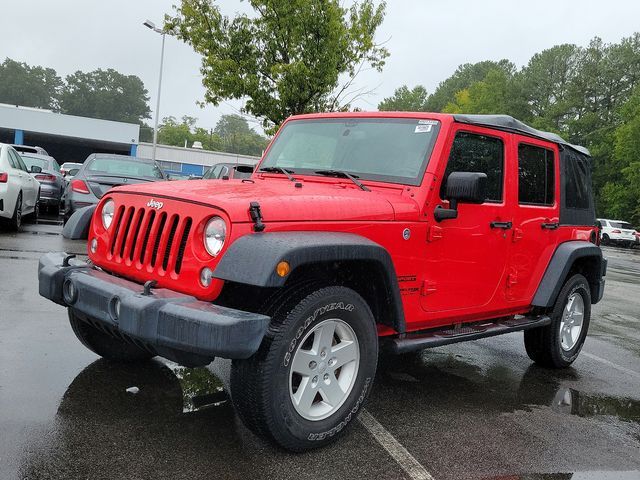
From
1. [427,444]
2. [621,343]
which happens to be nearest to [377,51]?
[621,343]

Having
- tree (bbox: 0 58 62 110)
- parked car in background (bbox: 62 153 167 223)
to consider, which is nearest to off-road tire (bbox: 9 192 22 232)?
parked car in background (bbox: 62 153 167 223)

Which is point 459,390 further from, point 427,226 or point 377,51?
point 377,51

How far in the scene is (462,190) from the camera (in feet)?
12.1

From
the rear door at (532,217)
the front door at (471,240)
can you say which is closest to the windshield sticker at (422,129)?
the front door at (471,240)

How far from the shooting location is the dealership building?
47500 millimetres

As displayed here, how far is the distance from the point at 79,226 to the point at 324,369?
1.91m

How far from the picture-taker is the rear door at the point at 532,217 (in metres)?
4.63

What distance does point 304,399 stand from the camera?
3.20 m

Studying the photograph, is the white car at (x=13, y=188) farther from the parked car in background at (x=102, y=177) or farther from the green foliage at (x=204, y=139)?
the green foliage at (x=204, y=139)

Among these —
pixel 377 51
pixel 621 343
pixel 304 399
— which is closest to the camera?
pixel 304 399

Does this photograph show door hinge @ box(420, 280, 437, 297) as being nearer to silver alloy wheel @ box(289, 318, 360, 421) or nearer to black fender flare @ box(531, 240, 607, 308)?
silver alloy wheel @ box(289, 318, 360, 421)

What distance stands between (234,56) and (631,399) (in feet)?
48.2

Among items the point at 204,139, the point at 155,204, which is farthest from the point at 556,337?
the point at 204,139

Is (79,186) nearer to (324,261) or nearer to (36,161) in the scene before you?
(36,161)
